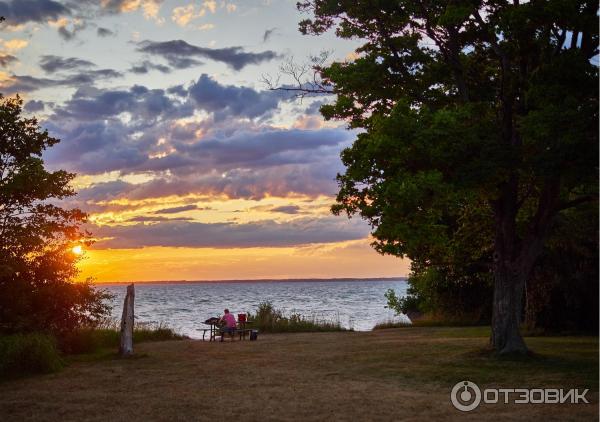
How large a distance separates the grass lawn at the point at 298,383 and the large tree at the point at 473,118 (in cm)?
313

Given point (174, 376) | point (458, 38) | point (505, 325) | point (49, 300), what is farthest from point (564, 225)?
point (49, 300)

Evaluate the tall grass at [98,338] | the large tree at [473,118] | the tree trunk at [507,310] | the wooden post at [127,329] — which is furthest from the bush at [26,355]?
the tree trunk at [507,310]

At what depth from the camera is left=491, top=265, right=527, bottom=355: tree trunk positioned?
20.9 meters

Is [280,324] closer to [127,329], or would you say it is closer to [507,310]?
[127,329]

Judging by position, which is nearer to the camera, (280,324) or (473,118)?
(473,118)

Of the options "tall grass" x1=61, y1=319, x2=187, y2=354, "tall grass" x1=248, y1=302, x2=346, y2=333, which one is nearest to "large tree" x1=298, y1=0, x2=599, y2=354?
"tall grass" x1=61, y1=319, x2=187, y2=354

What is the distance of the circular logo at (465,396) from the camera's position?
43.0 feet

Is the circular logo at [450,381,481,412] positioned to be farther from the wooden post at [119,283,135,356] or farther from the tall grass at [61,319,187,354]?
the tall grass at [61,319,187,354]

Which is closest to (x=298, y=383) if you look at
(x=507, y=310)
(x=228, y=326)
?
(x=507, y=310)

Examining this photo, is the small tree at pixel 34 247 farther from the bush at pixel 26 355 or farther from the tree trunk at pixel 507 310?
the tree trunk at pixel 507 310

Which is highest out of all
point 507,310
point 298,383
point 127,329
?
point 507,310

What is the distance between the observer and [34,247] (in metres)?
21.3

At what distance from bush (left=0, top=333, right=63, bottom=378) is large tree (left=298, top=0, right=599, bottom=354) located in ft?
32.7

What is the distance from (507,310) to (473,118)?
642 cm
